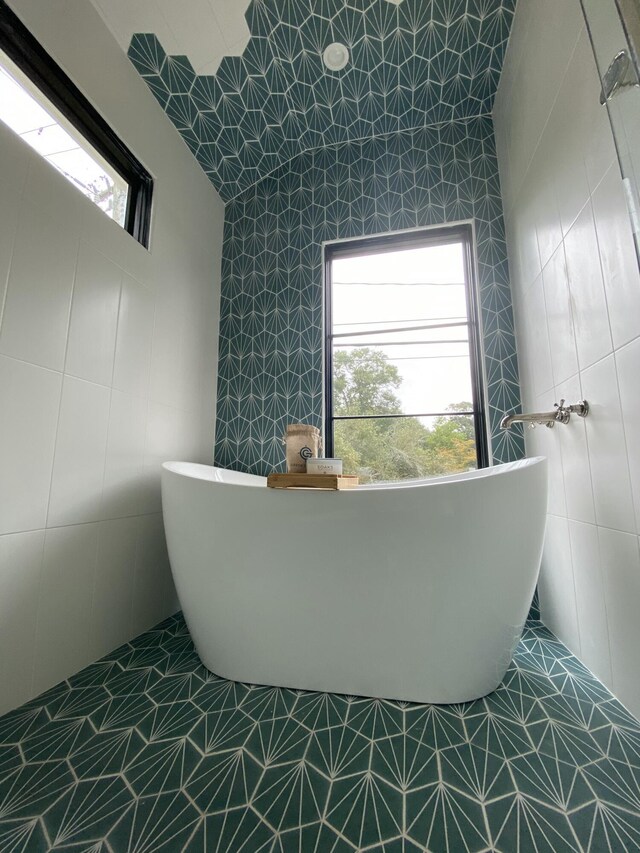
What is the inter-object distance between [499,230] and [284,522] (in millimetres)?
1807

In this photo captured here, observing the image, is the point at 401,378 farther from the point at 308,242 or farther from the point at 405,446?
the point at 308,242

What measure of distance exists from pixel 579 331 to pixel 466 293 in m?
0.94

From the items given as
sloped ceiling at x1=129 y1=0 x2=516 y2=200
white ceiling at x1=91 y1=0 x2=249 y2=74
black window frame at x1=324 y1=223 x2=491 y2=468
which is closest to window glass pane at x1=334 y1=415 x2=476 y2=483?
black window frame at x1=324 y1=223 x2=491 y2=468

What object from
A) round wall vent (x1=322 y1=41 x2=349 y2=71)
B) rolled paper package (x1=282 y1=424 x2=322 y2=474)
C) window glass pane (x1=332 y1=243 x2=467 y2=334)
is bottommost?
rolled paper package (x1=282 y1=424 x2=322 y2=474)

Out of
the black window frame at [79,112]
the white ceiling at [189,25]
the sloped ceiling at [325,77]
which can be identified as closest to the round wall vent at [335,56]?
the sloped ceiling at [325,77]

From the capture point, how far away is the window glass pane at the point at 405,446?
1823mm

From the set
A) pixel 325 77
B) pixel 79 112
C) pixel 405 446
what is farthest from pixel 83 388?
pixel 325 77

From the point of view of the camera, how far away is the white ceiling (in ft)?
4.51

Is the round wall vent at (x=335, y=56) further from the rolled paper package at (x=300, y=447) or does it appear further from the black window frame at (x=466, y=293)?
the rolled paper package at (x=300, y=447)

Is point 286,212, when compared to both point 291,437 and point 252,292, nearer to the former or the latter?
point 252,292

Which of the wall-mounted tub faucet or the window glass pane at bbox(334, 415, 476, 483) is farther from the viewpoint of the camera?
the window glass pane at bbox(334, 415, 476, 483)

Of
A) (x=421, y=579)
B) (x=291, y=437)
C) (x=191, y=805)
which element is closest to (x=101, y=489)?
(x=291, y=437)

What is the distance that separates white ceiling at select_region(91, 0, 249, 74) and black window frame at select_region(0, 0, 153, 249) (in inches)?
14.9

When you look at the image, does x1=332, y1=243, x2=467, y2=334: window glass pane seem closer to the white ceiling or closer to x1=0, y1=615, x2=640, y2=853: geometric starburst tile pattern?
the white ceiling
